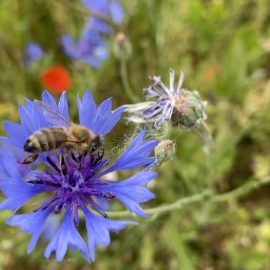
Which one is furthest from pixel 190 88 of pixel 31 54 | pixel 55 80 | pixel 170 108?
pixel 170 108

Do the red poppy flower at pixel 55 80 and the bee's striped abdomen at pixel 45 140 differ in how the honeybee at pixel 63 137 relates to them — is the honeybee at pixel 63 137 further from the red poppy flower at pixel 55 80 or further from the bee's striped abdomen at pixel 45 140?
the red poppy flower at pixel 55 80

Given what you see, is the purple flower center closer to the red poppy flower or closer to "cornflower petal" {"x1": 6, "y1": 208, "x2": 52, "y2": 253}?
"cornflower petal" {"x1": 6, "y1": 208, "x2": 52, "y2": 253}

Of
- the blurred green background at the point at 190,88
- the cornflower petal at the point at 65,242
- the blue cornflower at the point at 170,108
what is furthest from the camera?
the blurred green background at the point at 190,88

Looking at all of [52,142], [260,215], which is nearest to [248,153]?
[260,215]

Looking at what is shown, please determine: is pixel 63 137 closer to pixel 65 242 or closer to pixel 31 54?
pixel 65 242

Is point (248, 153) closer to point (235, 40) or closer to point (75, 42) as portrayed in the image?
point (235, 40)

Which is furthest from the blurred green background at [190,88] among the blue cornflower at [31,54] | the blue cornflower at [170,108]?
the blue cornflower at [170,108]

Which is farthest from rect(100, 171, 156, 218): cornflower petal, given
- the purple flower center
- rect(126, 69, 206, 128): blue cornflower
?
rect(126, 69, 206, 128): blue cornflower
